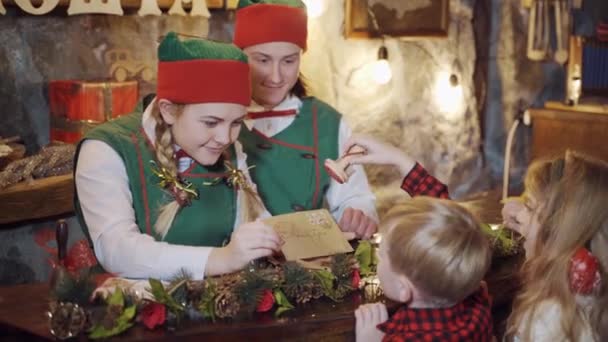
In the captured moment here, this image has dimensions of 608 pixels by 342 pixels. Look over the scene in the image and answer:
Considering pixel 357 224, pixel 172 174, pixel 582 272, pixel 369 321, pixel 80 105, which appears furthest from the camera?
pixel 80 105

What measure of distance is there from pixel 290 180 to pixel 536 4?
391 cm

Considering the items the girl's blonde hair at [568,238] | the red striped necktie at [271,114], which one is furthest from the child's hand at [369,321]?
the red striped necktie at [271,114]

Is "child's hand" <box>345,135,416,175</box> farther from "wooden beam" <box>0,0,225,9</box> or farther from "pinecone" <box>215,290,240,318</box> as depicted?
"wooden beam" <box>0,0,225,9</box>

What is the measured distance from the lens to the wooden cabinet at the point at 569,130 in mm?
5918

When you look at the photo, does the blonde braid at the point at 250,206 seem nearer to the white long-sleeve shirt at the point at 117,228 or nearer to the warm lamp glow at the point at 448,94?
the white long-sleeve shirt at the point at 117,228

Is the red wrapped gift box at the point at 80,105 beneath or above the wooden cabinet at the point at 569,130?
above

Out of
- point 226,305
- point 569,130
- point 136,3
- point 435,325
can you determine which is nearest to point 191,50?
point 226,305

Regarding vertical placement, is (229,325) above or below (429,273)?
below

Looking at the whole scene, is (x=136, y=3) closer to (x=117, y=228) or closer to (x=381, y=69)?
(x=381, y=69)

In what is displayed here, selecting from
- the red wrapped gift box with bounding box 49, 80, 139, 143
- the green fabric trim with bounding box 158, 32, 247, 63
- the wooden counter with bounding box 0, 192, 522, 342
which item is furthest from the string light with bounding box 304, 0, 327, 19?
the wooden counter with bounding box 0, 192, 522, 342

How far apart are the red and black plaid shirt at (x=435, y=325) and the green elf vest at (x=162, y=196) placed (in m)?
0.77

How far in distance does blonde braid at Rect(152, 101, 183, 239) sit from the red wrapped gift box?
1.69m

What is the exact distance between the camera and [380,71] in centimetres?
597

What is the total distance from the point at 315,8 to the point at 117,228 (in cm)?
318
